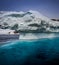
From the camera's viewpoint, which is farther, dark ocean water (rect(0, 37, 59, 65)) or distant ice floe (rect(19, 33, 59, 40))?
distant ice floe (rect(19, 33, 59, 40))

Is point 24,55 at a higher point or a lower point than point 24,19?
lower

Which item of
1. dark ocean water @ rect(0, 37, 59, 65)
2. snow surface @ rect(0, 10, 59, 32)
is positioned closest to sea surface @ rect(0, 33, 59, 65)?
dark ocean water @ rect(0, 37, 59, 65)

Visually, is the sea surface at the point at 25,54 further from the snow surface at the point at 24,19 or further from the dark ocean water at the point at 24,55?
the snow surface at the point at 24,19

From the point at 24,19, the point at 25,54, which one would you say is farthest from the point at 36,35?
the point at 25,54

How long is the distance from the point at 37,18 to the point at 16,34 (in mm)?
532

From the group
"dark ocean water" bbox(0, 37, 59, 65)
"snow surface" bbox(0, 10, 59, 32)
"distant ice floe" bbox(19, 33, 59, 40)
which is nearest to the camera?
"dark ocean water" bbox(0, 37, 59, 65)

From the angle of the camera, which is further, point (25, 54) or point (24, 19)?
point (24, 19)

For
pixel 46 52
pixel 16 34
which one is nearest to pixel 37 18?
pixel 16 34

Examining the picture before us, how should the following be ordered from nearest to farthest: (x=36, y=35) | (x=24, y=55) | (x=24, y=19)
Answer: (x=24, y=55), (x=24, y=19), (x=36, y=35)

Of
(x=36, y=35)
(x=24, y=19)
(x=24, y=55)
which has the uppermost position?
(x=24, y=19)

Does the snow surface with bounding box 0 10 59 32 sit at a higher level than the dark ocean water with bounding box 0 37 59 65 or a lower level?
higher

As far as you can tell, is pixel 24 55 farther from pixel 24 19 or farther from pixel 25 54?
pixel 24 19

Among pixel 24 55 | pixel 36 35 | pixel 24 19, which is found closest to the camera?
pixel 24 55

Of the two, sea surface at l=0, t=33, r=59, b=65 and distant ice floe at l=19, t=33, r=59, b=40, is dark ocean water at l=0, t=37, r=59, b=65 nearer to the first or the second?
sea surface at l=0, t=33, r=59, b=65
